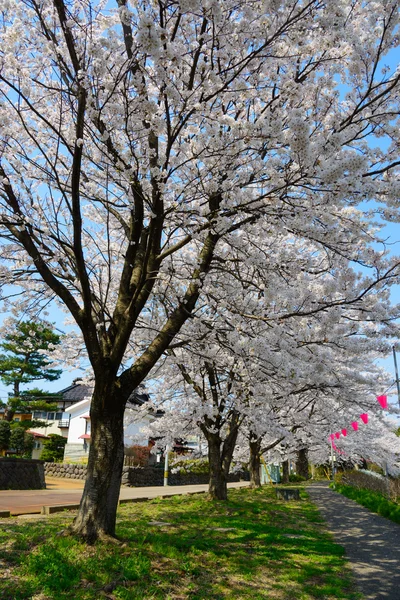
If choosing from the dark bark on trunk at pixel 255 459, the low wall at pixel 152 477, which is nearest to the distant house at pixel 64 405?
the low wall at pixel 152 477

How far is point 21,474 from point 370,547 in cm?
1102

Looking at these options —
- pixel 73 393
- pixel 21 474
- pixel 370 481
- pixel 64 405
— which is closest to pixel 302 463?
pixel 370 481

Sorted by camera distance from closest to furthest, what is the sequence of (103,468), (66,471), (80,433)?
(103,468) → (66,471) → (80,433)

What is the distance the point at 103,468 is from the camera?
17.8 feet

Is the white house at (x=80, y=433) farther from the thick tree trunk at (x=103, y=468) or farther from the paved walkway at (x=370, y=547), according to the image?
the thick tree trunk at (x=103, y=468)

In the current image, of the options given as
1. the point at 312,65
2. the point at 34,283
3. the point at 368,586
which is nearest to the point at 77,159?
the point at 312,65

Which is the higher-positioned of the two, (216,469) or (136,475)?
(216,469)

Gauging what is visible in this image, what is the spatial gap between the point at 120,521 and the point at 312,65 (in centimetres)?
763

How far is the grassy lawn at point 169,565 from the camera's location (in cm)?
405

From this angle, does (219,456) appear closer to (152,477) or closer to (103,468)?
(103,468)

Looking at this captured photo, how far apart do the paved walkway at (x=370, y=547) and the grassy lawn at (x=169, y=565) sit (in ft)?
0.76

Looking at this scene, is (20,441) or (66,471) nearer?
(66,471)

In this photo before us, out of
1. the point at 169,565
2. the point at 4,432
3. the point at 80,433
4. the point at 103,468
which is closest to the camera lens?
the point at 169,565

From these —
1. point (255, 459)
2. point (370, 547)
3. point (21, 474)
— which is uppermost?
point (255, 459)
